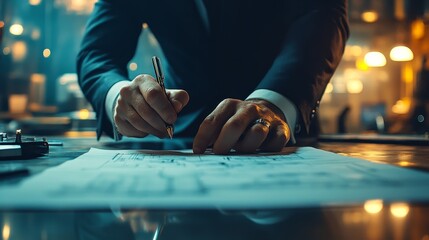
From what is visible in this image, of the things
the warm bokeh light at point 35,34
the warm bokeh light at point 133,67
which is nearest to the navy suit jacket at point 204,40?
the warm bokeh light at point 133,67

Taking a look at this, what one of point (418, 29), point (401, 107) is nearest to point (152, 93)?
point (401, 107)

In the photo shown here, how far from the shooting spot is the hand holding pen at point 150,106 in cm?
56

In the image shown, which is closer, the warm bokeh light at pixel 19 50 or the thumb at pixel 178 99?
the thumb at pixel 178 99

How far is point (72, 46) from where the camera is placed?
14.7 feet

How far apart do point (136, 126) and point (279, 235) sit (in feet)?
1.51

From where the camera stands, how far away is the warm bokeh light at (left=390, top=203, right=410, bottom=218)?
214mm

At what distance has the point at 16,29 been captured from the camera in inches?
180

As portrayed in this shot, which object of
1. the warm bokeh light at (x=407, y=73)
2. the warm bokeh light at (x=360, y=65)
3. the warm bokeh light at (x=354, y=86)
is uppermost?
the warm bokeh light at (x=360, y=65)

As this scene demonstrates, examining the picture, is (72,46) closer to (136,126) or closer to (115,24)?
(115,24)

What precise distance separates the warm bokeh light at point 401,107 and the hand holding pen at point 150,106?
15.9 feet

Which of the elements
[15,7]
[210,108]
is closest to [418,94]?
[15,7]

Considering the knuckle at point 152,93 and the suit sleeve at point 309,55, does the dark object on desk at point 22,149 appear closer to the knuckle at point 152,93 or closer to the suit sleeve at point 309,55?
the knuckle at point 152,93

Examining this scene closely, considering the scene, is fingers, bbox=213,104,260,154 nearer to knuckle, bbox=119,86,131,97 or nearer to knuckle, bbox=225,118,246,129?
knuckle, bbox=225,118,246,129

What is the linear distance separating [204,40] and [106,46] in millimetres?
211
